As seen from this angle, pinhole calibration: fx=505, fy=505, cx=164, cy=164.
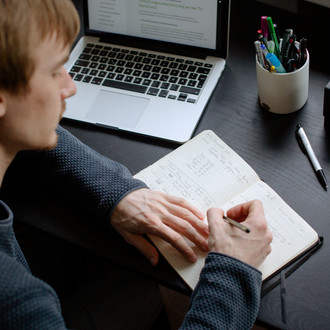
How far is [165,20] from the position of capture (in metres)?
1.14

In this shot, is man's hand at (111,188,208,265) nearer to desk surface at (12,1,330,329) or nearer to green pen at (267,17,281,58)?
desk surface at (12,1,330,329)

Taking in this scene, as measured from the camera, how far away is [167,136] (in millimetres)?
1032

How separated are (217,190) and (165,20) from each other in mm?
435

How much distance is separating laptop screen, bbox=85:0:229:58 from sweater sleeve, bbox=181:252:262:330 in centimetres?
55

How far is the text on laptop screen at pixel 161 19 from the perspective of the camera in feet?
3.61

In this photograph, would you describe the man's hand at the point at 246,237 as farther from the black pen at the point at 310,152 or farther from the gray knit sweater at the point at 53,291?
the black pen at the point at 310,152

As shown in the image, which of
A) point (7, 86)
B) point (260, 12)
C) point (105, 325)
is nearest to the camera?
point (7, 86)

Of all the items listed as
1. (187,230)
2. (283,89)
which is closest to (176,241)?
(187,230)

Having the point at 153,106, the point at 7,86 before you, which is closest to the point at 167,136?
the point at 153,106

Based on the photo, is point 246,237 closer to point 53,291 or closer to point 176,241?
point 176,241

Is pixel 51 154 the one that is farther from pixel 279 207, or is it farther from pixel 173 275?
pixel 279 207

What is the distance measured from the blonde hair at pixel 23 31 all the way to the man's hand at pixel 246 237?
378 millimetres

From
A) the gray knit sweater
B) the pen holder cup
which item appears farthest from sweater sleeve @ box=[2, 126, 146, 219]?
the pen holder cup

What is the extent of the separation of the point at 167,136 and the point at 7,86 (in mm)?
401
